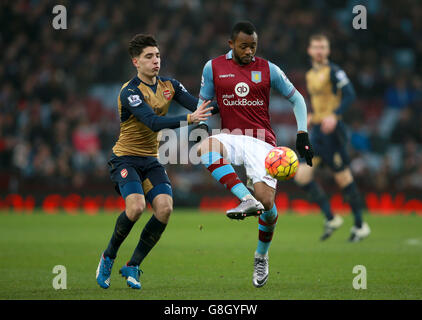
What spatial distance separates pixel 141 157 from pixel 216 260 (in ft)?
7.95

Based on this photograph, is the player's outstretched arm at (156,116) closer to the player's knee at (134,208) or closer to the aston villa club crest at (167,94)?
the aston villa club crest at (167,94)

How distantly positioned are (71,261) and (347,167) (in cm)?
511

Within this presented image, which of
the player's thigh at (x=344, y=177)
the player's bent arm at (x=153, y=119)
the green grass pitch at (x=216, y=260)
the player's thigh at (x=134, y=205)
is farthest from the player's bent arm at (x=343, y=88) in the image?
the player's thigh at (x=134, y=205)

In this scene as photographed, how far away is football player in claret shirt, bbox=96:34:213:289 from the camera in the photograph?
699 cm

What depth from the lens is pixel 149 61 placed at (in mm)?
7219

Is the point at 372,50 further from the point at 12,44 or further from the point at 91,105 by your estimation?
the point at 12,44

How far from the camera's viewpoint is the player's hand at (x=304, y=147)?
277 inches

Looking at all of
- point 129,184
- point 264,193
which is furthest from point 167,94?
point 264,193

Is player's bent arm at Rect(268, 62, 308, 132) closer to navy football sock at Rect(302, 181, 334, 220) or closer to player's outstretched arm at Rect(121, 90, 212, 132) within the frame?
player's outstretched arm at Rect(121, 90, 212, 132)

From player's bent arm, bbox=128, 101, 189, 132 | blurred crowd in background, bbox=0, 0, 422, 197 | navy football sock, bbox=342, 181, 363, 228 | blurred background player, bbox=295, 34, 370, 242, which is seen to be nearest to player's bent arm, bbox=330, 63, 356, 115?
blurred background player, bbox=295, 34, 370, 242
